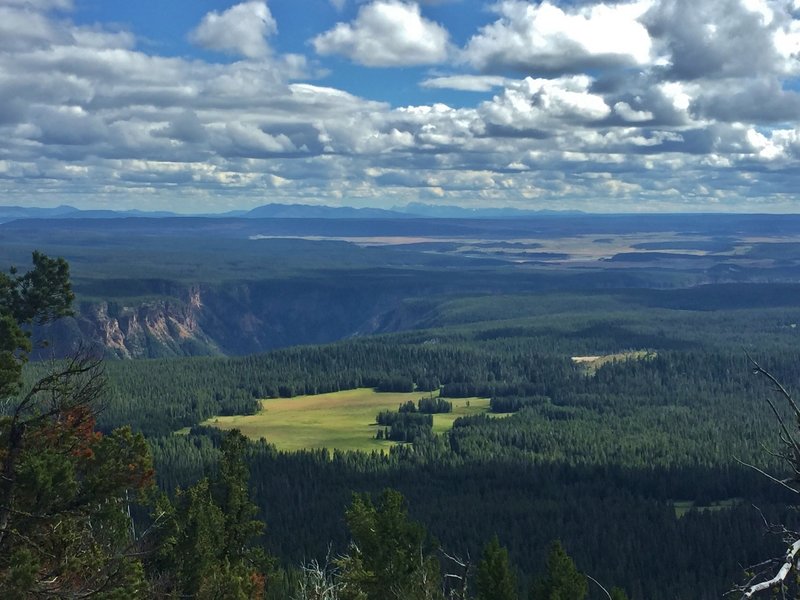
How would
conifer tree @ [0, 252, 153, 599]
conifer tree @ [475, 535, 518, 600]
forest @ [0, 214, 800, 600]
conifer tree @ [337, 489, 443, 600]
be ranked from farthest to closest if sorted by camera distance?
conifer tree @ [475, 535, 518, 600] < conifer tree @ [337, 489, 443, 600] < forest @ [0, 214, 800, 600] < conifer tree @ [0, 252, 153, 599]

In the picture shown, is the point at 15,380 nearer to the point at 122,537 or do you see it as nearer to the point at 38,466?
the point at 38,466

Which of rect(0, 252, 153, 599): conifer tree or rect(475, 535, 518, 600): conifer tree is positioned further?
rect(475, 535, 518, 600): conifer tree

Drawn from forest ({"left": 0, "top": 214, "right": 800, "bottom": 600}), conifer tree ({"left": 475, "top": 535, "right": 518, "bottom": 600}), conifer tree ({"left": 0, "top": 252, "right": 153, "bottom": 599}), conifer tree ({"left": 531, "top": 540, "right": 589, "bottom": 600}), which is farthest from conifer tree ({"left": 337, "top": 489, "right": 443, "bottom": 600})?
conifer tree ({"left": 0, "top": 252, "right": 153, "bottom": 599})

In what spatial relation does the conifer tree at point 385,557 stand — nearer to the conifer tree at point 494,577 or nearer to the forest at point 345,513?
the forest at point 345,513

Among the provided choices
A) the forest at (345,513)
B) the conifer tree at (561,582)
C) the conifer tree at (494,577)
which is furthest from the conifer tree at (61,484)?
the conifer tree at (561,582)

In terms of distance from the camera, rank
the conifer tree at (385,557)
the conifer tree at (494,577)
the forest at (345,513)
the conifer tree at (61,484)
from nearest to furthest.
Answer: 1. the conifer tree at (61,484)
2. the forest at (345,513)
3. the conifer tree at (385,557)
4. the conifer tree at (494,577)

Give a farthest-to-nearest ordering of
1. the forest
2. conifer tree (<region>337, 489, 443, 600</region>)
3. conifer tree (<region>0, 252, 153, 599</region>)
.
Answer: conifer tree (<region>337, 489, 443, 600</region>)
the forest
conifer tree (<region>0, 252, 153, 599</region>)

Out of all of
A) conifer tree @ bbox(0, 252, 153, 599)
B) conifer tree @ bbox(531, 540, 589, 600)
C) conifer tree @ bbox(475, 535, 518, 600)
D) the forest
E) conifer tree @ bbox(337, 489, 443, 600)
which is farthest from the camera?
conifer tree @ bbox(531, 540, 589, 600)

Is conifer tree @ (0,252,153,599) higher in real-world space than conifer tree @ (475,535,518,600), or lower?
higher

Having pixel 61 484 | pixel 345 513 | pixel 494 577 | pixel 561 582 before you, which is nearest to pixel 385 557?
pixel 345 513

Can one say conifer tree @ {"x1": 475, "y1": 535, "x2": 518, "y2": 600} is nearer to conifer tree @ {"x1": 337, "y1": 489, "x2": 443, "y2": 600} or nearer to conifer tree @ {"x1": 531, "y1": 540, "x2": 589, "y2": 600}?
conifer tree @ {"x1": 337, "y1": 489, "x2": 443, "y2": 600}

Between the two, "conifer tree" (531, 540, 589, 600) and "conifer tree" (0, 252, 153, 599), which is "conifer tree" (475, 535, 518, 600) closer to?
"conifer tree" (531, 540, 589, 600)
